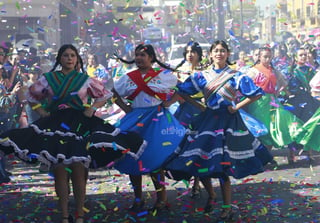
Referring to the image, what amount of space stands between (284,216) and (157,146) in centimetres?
150

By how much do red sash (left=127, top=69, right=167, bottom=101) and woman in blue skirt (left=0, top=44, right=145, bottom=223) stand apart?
782 mm

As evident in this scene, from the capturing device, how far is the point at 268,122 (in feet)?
41.2

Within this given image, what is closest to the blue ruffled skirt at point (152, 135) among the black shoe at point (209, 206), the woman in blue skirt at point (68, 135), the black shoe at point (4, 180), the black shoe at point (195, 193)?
the woman in blue skirt at point (68, 135)

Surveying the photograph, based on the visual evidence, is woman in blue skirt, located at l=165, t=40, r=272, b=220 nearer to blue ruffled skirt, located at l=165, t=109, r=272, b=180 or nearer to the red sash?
blue ruffled skirt, located at l=165, t=109, r=272, b=180

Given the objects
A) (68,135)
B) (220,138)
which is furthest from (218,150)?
(68,135)

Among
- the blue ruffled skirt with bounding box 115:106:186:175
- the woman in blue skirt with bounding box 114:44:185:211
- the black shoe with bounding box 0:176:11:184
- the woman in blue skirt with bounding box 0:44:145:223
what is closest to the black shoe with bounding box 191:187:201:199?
the woman in blue skirt with bounding box 114:44:185:211

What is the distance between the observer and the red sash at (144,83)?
840 centimetres

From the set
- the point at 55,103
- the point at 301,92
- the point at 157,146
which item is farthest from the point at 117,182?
the point at 301,92

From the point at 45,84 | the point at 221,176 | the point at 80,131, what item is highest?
the point at 45,84

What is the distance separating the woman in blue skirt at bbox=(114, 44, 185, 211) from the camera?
7.95 metres

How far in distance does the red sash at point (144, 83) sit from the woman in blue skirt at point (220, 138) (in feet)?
1.20

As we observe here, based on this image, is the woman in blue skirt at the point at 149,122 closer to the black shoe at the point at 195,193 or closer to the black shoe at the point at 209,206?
the black shoe at the point at 209,206

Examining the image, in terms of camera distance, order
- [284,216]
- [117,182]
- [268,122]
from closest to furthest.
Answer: [284,216] → [117,182] → [268,122]

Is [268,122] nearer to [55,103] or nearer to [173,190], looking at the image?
[173,190]
